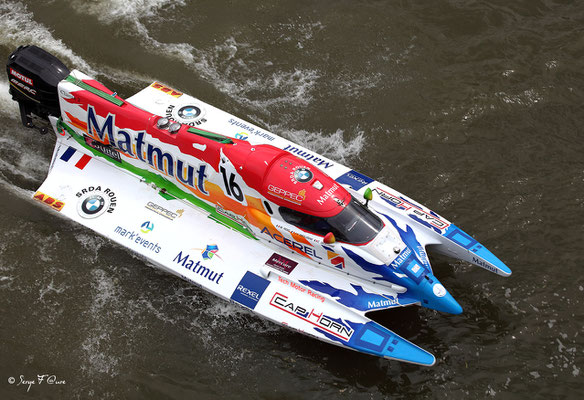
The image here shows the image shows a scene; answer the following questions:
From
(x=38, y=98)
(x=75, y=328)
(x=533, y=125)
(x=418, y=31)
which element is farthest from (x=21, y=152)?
(x=533, y=125)

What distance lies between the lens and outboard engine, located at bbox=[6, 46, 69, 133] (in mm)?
11109

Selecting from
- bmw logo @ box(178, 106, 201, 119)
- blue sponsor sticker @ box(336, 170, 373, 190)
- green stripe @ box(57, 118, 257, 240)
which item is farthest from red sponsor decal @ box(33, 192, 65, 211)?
blue sponsor sticker @ box(336, 170, 373, 190)

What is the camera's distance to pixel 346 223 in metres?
9.41

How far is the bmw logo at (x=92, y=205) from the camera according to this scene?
10.5 meters

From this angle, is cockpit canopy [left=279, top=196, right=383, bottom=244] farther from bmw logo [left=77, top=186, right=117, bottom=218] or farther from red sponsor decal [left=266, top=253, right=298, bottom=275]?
bmw logo [left=77, top=186, right=117, bottom=218]

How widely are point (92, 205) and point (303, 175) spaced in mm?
3902

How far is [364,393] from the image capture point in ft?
31.4

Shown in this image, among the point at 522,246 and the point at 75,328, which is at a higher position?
the point at 522,246

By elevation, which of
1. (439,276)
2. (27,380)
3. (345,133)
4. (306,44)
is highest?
(306,44)

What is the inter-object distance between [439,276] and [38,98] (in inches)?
324

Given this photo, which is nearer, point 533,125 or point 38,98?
point 38,98

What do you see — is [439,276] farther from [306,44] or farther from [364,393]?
[306,44]

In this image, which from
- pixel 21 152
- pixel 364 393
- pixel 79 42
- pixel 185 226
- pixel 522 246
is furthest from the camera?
pixel 79 42

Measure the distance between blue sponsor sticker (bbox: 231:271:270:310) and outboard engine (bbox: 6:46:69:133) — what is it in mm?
5087
